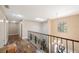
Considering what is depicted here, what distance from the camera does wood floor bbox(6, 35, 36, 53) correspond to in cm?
154

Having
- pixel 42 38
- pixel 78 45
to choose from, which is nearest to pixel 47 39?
pixel 42 38

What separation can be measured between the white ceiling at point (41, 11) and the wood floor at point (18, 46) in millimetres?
319

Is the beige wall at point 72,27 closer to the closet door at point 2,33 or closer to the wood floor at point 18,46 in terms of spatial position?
the wood floor at point 18,46

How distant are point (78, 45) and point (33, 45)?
0.66 m

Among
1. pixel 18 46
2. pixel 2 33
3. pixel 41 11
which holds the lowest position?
pixel 18 46

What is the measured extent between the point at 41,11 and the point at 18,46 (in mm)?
625

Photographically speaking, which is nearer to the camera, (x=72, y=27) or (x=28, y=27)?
(x=72, y=27)

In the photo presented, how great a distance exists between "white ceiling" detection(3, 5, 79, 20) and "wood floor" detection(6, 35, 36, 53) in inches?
12.6

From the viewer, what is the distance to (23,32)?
5.43 ft

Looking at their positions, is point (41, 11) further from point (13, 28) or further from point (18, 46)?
point (18, 46)

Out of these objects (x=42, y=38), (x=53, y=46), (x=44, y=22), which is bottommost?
(x=53, y=46)

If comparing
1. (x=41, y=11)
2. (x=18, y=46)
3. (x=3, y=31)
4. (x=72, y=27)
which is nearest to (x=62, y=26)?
(x=72, y=27)

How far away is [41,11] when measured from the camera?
5.11 feet
